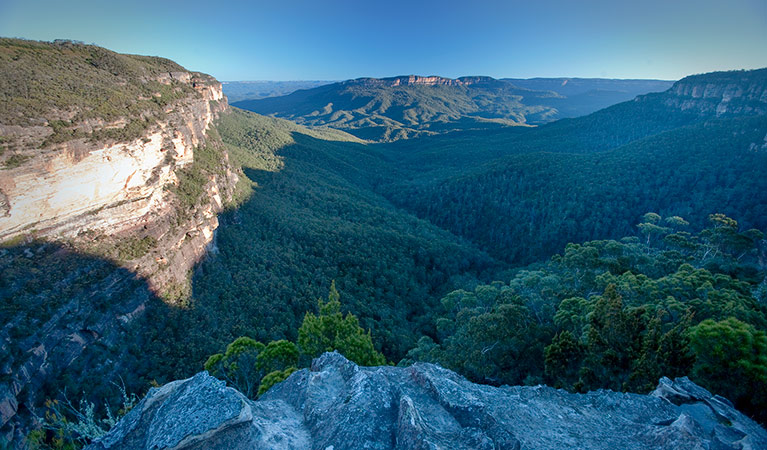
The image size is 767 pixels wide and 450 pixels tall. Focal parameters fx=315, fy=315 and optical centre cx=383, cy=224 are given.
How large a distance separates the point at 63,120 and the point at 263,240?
21.3 m

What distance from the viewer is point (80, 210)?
2291 cm

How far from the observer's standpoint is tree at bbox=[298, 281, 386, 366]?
20.0 metres

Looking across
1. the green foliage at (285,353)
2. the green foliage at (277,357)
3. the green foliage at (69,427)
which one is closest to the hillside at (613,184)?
the green foliage at (285,353)

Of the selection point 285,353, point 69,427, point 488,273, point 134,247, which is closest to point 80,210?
point 134,247

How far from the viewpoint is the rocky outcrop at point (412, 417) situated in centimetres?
834

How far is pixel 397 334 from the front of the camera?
32469 mm

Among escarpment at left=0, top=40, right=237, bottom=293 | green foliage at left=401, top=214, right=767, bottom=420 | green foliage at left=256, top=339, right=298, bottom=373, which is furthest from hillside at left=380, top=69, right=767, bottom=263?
escarpment at left=0, top=40, right=237, bottom=293

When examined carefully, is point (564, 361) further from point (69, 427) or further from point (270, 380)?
point (69, 427)

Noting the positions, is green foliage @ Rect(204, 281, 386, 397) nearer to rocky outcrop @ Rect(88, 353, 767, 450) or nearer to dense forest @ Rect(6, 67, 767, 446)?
dense forest @ Rect(6, 67, 767, 446)

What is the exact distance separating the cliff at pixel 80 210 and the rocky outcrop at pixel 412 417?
15285 mm

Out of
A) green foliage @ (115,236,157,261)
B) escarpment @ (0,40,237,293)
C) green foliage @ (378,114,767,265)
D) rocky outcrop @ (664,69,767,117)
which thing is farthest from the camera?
rocky outcrop @ (664,69,767,117)

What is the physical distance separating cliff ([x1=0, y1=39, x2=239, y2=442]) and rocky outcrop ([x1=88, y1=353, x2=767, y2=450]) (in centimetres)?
1528

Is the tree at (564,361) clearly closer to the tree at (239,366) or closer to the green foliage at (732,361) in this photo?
the green foliage at (732,361)

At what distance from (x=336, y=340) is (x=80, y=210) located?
68.9ft
